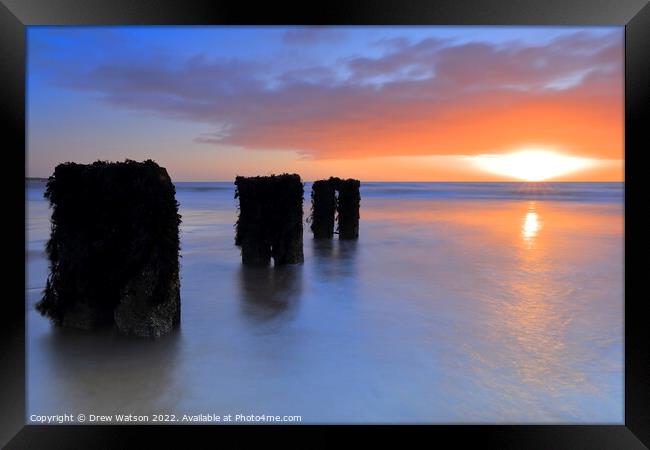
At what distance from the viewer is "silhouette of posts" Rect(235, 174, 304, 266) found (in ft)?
34.2

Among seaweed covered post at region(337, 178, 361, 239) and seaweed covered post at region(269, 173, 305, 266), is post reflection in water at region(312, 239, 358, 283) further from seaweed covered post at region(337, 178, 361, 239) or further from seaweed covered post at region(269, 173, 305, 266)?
seaweed covered post at region(269, 173, 305, 266)

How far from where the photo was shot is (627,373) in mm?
3975

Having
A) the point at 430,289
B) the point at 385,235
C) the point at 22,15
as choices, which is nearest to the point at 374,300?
the point at 430,289

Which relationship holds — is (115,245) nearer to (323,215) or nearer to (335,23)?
(335,23)

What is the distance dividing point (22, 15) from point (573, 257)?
12924 mm

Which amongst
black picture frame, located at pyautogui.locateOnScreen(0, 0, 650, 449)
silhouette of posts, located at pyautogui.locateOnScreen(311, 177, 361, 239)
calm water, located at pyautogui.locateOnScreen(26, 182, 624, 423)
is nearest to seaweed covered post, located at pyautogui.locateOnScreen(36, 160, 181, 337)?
calm water, located at pyautogui.locateOnScreen(26, 182, 624, 423)

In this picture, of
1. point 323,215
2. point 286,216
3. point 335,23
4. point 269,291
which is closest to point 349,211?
point 323,215

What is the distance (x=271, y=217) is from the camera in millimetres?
10516

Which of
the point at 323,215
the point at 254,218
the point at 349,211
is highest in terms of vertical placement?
the point at 349,211

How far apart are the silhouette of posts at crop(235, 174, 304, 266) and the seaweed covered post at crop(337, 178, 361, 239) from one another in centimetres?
486

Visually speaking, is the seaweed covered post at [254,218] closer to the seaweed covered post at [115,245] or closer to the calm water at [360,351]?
the calm water at [360,351]

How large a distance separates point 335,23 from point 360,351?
3541 mm

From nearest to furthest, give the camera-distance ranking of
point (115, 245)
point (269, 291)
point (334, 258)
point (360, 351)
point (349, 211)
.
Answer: point (360, 351) < point (115, 245) < point (269, 291) < point (334, 258) < point (349, 211)

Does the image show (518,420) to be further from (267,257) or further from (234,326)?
(267,257)
